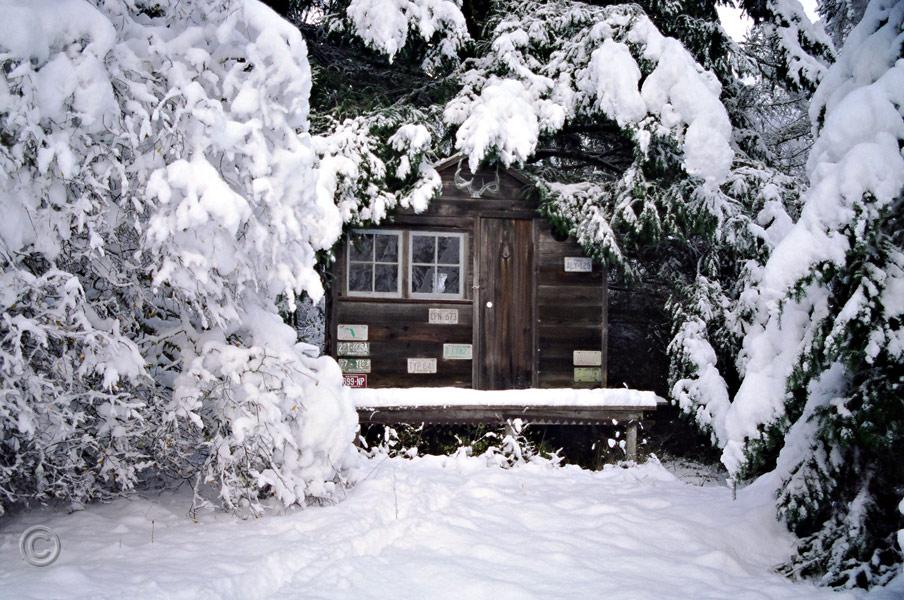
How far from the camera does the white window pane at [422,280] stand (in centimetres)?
1020

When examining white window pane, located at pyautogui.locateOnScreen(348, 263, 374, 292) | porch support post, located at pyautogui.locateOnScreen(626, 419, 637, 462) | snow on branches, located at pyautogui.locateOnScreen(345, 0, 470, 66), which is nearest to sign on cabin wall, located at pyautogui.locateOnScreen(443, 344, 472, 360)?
white window pane, located at pyautogui.locateOnScreen(348, 263, 374, 292)

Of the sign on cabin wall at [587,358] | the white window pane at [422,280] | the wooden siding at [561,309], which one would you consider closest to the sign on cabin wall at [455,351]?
the white window pane at [422,280]

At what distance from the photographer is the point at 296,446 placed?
5195 millimetres

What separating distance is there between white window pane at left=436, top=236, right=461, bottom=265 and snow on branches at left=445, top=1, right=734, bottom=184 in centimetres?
124

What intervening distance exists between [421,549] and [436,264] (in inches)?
226

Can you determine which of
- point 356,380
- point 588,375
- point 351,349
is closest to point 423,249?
point 351,349

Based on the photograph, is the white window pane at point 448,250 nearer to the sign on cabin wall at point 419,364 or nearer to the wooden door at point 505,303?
the wooden door at point 505,303

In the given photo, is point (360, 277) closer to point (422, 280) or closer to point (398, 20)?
point (422, 280)

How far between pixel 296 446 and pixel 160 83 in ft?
8.39

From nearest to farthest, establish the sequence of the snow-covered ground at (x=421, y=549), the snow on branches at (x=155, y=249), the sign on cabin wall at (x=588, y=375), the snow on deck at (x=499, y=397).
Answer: the snow-covered ground at (x=421, y=549), the snow on branches at (x=155, y=249), the snow on deck at (x=499, y=397), the sign on cabin wall at (x=588, y=375)

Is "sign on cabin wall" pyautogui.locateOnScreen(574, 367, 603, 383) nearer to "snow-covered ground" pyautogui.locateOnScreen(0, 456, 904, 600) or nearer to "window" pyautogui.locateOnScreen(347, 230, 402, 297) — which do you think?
"window" pyautogui.locateOnScreen(347, 230, 402, 297)

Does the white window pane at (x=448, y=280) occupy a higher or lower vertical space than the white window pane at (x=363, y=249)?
lower

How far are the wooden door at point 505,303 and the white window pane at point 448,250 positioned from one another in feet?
1.04

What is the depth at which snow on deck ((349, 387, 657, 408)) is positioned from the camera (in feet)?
30.3
